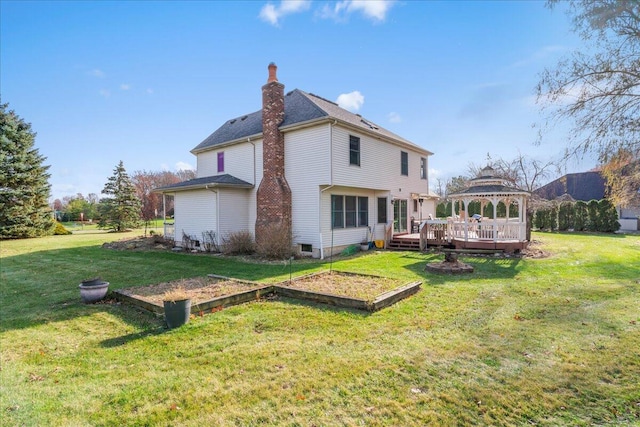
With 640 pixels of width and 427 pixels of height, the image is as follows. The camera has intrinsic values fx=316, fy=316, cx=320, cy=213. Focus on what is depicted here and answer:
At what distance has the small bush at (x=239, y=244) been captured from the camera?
14.1m

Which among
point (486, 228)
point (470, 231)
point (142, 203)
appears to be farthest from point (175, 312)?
point (142, 203)

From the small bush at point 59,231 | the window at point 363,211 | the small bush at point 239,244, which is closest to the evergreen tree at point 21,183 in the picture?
the small bush at point 59,231

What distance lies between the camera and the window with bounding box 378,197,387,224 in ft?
54.7

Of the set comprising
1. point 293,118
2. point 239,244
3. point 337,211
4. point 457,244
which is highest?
point 293,118

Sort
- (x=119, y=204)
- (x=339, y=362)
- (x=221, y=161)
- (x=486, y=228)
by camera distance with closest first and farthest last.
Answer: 1. (x=339, y=362)
2. (x=486, y=228)
3. (x=221, y=161)
4. (x=119, y=204)

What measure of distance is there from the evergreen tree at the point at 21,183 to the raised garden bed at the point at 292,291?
73.7 feet

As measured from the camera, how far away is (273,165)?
14.0 metres

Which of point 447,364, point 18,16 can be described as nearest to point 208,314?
point 447,364

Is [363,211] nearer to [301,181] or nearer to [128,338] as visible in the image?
[301,181]

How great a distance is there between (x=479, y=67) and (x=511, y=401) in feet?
43.9

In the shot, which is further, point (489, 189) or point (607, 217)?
point (607, 217)

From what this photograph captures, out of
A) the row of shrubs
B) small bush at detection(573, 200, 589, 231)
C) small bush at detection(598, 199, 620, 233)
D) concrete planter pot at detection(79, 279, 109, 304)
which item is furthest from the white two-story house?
small bush at detection(598, 199, 620, 233)

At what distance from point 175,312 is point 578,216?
91.0ft

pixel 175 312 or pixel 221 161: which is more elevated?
pixel 221 161
